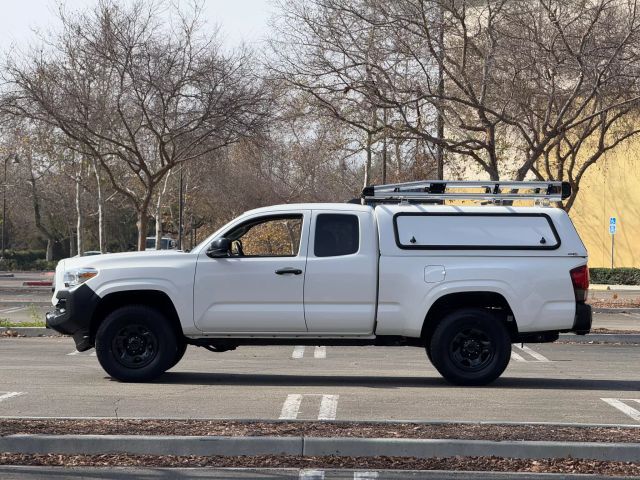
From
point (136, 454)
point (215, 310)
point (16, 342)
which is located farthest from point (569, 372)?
point (16, 342)

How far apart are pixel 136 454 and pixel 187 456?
0.38 meters

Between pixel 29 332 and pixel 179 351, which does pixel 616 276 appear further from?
pixel 179 351

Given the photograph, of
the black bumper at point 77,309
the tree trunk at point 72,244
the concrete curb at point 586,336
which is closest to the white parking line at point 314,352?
the concrete curb at point 586,336

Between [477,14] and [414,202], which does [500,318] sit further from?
[477,14]

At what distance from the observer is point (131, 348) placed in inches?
486

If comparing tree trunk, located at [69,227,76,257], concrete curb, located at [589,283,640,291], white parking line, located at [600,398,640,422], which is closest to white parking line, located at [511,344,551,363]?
white parking line, located at [600,398,640,422]

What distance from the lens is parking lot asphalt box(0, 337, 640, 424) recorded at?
1001 cm

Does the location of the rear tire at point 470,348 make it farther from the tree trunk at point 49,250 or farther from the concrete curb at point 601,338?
the tree trunk at point 49,250

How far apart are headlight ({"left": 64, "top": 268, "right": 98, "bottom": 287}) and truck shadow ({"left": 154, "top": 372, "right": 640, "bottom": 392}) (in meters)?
1.44

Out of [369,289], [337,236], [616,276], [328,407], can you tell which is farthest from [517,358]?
[616,276]

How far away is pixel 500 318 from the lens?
12.4 m

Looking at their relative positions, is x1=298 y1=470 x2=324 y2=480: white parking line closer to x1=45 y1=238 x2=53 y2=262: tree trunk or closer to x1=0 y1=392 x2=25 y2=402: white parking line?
x1=0 y1=392 x2=25 y2=402: white parking line

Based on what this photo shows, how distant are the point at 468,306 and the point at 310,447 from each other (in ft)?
16.3

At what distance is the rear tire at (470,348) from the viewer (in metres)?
12.1
